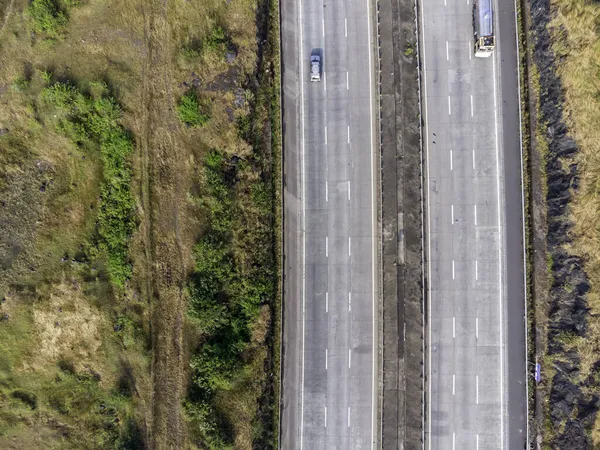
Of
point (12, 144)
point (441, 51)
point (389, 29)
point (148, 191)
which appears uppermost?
point (389, 29)

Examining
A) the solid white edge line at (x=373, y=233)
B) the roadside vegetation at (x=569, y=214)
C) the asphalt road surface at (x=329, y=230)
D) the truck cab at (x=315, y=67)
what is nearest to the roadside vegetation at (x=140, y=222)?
the asphalt road surface at (x=329, y=230)

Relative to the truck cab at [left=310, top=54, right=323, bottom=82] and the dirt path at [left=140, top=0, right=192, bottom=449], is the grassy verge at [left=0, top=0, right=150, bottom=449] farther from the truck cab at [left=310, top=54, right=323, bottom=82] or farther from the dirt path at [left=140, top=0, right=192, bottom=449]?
the truck cab at [left=310, top=54, right=323, bottom=82]

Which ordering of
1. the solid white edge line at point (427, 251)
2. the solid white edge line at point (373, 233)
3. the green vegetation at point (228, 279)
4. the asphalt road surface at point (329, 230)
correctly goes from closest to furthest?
the green vegetation at point (228, 279), the solid white edge line at point (427, 251), the solid white edge line at point (373, 233), the asphalt road surface at point (329, 230)

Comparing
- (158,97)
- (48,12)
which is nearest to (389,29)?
(158,97)

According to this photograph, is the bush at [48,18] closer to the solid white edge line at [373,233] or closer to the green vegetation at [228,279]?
the green vegetation at [228,279]

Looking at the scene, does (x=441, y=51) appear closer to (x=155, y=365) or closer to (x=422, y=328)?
(x=422, y=328)

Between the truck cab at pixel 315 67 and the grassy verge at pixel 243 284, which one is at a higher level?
the truck cab at pixel 315 67

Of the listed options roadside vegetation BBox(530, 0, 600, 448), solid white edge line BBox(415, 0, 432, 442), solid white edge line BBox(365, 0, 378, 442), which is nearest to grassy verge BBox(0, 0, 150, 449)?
solid white edge line BBox(365, 0, 378, 442)

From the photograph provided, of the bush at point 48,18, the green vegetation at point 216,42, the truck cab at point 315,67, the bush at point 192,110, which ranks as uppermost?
the bush at point 48,18
